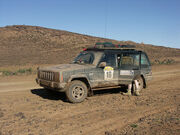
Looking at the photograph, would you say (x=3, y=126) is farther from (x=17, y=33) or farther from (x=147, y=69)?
(x=17, y=33)

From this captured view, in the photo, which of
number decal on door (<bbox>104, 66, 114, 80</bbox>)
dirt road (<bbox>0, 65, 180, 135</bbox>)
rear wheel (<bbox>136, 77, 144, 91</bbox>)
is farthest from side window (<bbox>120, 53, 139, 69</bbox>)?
dirt road (<bbox>0, 65, 180, 135</bbox>)

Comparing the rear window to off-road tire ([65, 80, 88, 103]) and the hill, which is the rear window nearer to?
off-road tire ([65, 80, 88, 103])

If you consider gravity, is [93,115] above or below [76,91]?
below

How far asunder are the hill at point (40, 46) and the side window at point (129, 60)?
20.5m

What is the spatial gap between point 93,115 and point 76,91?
1.50 metres

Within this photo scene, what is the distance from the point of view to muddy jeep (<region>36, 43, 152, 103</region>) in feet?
22.3

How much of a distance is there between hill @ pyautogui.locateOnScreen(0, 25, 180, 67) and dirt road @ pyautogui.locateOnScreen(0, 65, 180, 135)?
2146 cm

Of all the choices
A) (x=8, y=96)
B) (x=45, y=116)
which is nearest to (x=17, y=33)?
(x=8, y=96)

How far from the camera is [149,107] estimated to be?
6.41m

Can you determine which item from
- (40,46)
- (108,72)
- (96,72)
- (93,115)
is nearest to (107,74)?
(108,72)

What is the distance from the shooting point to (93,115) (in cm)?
568

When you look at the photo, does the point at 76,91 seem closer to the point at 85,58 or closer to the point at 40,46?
the point at 85,58

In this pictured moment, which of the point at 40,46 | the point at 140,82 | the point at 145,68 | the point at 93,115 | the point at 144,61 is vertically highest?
the point at 40,46

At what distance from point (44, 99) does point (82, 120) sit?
2.66m
